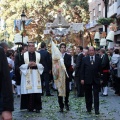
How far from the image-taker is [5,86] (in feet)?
14.0

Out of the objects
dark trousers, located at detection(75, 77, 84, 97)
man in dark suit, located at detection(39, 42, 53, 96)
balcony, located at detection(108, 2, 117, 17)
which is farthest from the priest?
balcony, located at detection(108, 2, 117, 17)

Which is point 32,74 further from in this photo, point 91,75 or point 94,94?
point 94,94

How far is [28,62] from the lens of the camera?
11320mm

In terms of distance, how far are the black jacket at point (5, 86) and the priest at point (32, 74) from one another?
6.92 m

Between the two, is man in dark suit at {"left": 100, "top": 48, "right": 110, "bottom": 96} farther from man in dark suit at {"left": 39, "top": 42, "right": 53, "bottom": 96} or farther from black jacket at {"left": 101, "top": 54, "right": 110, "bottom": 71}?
man in dark suit at {"left": 39, "top": 42, "right": 53, "bottom": 96}

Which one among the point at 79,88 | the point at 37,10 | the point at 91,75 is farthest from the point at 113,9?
the point at 91,75

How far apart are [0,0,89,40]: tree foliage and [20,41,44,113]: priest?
24.9m

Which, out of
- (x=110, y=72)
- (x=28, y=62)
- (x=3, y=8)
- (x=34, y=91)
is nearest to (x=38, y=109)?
(x=34, y=91)

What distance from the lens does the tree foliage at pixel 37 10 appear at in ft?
119

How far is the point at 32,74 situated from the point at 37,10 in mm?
25857

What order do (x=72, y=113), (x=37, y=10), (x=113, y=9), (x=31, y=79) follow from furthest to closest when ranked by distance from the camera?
1. (x=113, y=9)
2. (x=37, y=10)
3. (x=31, y=79)
4. (x=72, y=113)

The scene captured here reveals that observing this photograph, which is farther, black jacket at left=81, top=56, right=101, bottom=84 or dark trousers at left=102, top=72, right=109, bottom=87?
dark trousers at left=102, top=72, right=109, bottom=87

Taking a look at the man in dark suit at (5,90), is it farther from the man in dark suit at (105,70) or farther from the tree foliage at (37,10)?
the tree foliage at (37,10)

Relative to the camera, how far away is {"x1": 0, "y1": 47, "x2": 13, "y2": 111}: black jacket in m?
4.24
